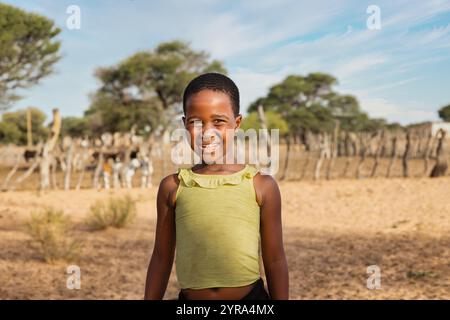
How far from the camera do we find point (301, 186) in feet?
47.3

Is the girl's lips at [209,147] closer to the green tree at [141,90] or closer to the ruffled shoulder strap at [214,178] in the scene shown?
the ruffled shoulder strap at [214,178]

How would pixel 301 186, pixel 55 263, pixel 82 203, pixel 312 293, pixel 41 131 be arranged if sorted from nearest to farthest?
pixel 312 293 → pixel 55 263 → pixel 82 203 → pixel 301 186 → pixel 41 131

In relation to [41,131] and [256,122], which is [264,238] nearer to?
[256,122]

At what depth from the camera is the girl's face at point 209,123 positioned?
1213 millimetres

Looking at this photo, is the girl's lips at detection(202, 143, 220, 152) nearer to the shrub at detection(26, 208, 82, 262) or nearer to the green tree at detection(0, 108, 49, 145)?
the shrub at detection(26, 208, 82, 262)

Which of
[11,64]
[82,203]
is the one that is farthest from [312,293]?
[11,64]

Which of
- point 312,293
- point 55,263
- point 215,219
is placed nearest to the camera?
point 215,219

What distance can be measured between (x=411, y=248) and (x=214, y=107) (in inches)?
257

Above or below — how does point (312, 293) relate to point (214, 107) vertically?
below

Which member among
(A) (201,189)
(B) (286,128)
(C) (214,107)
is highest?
(B) (286,128)

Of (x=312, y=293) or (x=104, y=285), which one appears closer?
(x=312, y=293)

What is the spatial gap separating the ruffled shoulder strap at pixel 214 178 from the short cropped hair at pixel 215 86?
164mm

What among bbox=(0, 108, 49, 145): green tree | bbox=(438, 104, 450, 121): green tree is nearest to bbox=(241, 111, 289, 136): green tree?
bbox=(0, 108, 49, 145): green tree

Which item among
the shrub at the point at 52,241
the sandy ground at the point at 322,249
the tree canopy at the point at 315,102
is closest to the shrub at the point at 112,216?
the sandy ground at the point at 322,249
